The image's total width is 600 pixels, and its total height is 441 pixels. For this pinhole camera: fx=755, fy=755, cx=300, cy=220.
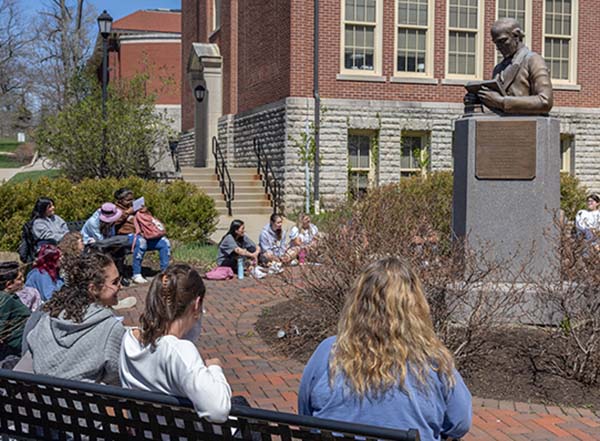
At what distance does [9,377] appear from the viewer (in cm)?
334

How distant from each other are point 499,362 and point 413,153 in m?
16.5

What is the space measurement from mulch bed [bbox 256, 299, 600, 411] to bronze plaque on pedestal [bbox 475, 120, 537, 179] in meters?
1.66

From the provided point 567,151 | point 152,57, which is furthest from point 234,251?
point 152,57

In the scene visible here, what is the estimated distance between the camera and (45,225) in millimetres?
10367

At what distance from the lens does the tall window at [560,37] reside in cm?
2288

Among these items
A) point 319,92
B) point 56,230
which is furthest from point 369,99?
point 56,230

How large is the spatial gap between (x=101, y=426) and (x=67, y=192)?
11.8m

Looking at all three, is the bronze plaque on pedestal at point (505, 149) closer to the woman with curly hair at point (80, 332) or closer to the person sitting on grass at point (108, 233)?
the woman with curly hair at point (80, 332)

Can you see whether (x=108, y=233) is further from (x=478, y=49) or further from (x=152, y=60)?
(x=152, y=60)

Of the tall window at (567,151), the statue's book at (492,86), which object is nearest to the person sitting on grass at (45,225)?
the statue's book at (492,86)

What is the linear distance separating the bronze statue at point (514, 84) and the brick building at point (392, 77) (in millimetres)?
11969

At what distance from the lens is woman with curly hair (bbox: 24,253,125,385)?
3709 millimetres

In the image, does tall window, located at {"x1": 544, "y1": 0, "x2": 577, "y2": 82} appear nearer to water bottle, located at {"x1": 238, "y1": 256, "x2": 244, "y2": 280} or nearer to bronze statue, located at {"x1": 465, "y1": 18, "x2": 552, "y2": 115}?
water bottle, located at {"x1": 238, "y1": 256, "x2": 244, "y2": 280}

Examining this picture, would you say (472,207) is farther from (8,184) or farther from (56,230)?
(8,184)
